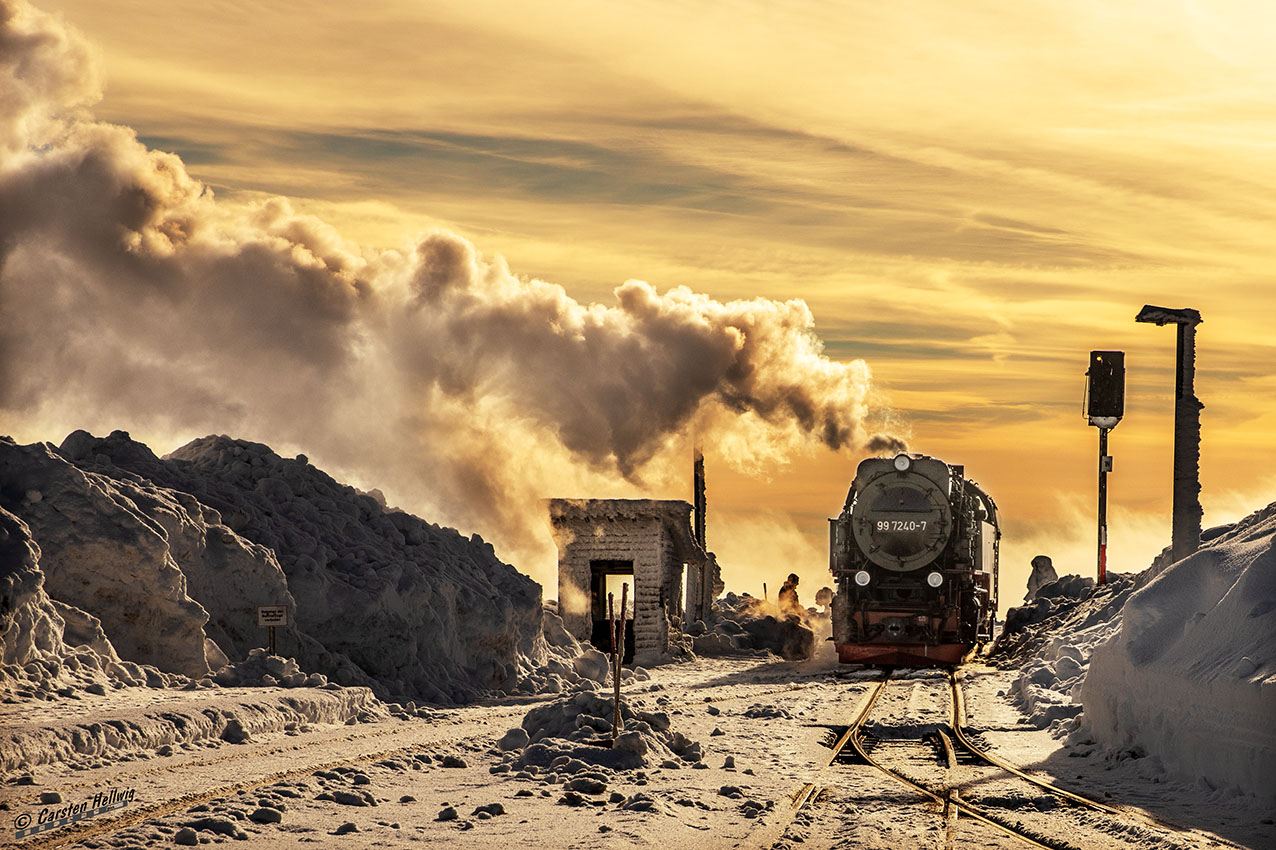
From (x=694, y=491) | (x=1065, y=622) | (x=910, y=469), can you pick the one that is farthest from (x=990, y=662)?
(x=694, y=491)

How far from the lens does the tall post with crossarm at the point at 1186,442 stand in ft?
89.2

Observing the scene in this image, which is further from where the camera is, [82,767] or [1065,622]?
[1065,622]

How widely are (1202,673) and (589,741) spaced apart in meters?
7.42

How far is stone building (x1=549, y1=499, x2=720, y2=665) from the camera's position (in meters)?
36.2

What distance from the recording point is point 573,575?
1447 inches

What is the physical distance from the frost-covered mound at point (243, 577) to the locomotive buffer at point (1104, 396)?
732 inches

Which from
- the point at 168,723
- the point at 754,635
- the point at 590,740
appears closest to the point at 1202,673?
the point at 590,740

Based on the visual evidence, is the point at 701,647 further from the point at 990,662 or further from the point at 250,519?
the point at 250,519

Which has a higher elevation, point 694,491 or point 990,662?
point 694,491

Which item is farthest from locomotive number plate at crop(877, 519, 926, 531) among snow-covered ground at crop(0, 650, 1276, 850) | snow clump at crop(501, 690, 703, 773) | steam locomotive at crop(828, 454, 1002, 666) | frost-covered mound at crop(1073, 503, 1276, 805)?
snow clump at crop(501, 690, 703, 773)

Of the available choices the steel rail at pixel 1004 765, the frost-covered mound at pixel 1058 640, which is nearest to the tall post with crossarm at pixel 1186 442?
the frost-covered mound at pixel 1058 640

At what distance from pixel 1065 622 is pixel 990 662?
233 cm

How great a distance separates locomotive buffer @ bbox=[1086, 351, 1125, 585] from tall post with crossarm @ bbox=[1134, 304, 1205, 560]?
42.3 feet

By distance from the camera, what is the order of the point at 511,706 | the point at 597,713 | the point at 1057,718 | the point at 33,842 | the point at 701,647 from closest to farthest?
the point at 33,842 → the point at 597,713 → the point at 1057,718 → the point at 511,706 → the point at 701,647
